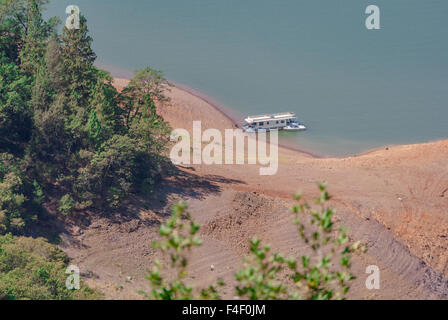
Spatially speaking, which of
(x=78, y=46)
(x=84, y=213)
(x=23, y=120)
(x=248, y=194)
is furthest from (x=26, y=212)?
(x=248, y=194)

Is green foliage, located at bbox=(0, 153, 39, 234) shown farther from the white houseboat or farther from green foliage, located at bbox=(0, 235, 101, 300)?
the white houseboat

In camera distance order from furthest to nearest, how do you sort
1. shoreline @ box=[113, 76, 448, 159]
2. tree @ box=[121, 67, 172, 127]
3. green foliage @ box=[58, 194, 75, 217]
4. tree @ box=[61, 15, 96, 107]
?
shoreline @ box=[113, 76, 448, 159] → tree @ box=[121, 67, 172, 127] → tree @ box=[61, 15, 96, 107] → green foliage @ box=[58, 194, 75, 217]

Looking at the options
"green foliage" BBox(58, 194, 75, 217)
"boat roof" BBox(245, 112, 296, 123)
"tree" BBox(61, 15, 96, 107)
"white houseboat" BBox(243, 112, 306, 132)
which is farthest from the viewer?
"boat roof" BBox(245, 112, 296, 123)

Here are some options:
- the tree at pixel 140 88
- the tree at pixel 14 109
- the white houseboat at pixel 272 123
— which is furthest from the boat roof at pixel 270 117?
the tree at pixel 14 109

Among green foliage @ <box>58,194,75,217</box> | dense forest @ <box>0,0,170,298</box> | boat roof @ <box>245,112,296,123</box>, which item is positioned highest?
boat roof @ <box>245,112,296,123</box>

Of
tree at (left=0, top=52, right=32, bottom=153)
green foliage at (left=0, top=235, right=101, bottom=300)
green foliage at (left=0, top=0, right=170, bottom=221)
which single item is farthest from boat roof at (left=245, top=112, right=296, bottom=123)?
green foliage at (left=0, top=235, right=101, bottom=300)

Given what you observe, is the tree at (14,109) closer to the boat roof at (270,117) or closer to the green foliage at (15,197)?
the green foliage at (15,197)
